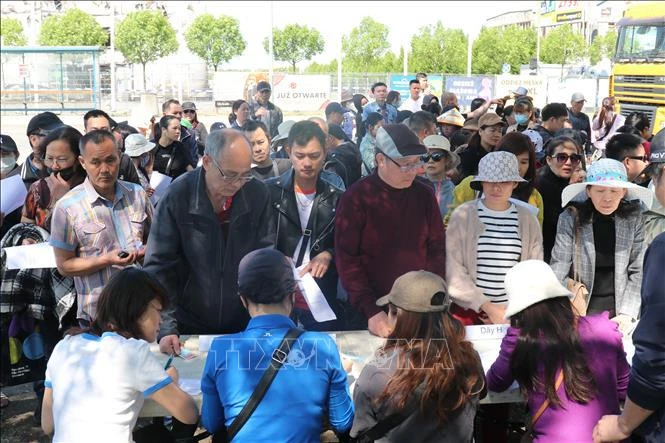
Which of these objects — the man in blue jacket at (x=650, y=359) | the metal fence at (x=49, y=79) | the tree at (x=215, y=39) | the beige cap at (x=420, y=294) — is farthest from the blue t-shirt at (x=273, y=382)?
the tree at (x=215, y=39)

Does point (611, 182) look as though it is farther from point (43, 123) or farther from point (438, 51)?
point (438, 51)

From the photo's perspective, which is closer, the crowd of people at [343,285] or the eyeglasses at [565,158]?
the crowd of people at [343,285]

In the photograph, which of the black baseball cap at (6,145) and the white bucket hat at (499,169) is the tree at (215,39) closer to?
the black baseball cap at (6,145)

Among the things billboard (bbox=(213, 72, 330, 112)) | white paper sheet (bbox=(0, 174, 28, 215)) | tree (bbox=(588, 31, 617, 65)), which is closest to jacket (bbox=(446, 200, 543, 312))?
white paper sheet (bbox=(0, 174, 28, 215))

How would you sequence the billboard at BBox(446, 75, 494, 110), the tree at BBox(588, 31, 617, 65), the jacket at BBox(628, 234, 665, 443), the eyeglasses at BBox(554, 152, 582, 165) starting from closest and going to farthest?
the jacket at BBox(628, 234, 665, 443) → the eyeglasses at BBox(554, 152, 582, 165) → the billboard at BBox(446, 75, 494, 110) → the tree at BBox(588, 31, 617, 65)

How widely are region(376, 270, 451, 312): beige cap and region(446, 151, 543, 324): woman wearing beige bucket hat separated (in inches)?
42.7

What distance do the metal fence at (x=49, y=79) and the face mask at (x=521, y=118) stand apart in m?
18.4

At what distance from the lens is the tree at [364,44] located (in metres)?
39.5

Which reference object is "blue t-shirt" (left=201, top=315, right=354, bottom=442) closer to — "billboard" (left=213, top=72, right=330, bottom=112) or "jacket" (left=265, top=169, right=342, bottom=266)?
"jacket" (left=265, top=169, right=342, bottom=266)

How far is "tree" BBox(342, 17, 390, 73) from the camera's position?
130 ft

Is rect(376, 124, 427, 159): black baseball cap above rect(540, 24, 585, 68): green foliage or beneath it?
beneath

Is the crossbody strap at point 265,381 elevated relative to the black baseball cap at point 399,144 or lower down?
lower down

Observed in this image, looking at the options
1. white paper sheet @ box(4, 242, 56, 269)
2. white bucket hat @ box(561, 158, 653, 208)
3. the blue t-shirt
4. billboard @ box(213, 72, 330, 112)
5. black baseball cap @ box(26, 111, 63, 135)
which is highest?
billboard @ box(213, 72, 330, 112)

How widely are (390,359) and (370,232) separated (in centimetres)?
108
